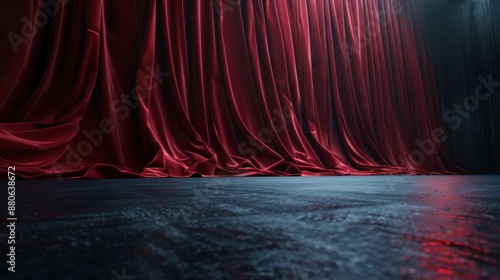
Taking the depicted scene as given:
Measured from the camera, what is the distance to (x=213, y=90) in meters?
2.05

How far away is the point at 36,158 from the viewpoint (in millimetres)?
1327

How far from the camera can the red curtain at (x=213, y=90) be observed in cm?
150

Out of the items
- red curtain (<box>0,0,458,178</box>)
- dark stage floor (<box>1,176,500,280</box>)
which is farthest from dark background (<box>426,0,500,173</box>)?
dark stage floor (<box>1,176,500,280</box>)

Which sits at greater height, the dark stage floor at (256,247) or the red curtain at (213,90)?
the red curtain at (213,90)

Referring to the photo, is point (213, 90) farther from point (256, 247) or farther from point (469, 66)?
point (469, 66)

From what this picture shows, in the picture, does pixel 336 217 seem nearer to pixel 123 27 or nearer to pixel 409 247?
pixel 409 247

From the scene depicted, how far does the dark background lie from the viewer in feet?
9.69

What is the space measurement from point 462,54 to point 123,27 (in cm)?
289

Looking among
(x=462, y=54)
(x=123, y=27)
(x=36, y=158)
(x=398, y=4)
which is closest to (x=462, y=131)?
(x=462, y=54)

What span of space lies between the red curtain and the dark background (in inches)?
8.1

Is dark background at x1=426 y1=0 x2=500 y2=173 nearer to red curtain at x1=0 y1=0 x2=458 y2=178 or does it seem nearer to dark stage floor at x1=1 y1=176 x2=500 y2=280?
red curtain at x1=0 y1=0 x2=458 y2=178

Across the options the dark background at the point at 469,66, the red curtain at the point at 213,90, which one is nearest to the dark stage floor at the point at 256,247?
the red curtain at the point at 213,90

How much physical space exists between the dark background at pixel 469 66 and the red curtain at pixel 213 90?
21 centimetres

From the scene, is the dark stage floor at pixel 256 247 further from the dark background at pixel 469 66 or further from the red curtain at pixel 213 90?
the dark background at pixel 469 66
